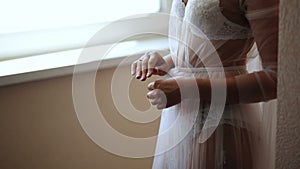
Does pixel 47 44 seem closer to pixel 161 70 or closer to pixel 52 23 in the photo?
pixel 52 23

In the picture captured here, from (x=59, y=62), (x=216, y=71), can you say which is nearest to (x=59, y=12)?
(x=59, y=62)

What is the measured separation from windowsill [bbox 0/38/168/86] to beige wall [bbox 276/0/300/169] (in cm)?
96

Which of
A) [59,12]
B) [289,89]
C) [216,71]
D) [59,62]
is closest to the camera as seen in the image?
[289,89]

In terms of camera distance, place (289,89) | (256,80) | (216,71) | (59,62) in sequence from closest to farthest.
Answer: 1. (289,89)
2. (256,80)
3. (216,71)
4. (59,62)

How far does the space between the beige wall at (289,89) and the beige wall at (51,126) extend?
0.99 meters

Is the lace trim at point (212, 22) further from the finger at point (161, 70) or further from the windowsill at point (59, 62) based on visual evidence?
the windowsill at point (59, 62)

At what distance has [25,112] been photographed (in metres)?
1.37

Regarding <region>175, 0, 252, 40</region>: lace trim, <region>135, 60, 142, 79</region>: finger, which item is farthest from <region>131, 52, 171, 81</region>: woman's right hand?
<region>175, 0, 252, 40</region>: lace trim

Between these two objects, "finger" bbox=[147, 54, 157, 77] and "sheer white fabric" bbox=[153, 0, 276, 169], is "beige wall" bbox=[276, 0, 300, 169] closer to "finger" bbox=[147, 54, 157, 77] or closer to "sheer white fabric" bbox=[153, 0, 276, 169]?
"sheer white fabric" bbox=[153, 0, 276, 169]

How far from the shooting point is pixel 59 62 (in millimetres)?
1416

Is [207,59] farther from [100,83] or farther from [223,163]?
[100,83]

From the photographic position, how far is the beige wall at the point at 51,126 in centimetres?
135

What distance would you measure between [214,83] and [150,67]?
178 mm

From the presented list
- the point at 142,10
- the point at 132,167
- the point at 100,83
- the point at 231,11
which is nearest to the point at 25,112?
the point at 100,83
